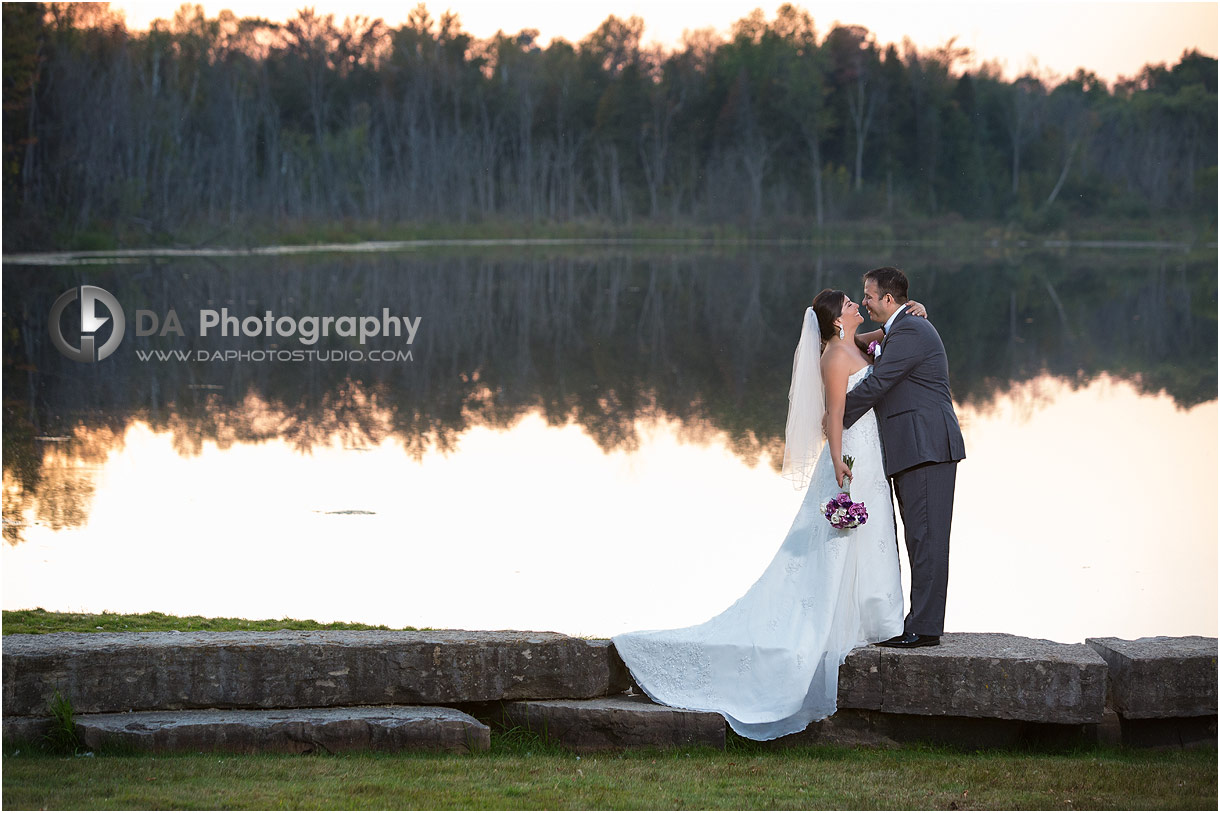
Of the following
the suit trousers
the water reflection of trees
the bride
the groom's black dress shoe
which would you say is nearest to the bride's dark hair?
the bride

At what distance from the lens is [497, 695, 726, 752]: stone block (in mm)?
5773

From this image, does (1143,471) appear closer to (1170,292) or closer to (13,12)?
(1170,292)

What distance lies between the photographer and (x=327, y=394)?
19578 mm

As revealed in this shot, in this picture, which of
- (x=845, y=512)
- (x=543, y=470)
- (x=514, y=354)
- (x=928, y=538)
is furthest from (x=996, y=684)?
(x=514, y=354)

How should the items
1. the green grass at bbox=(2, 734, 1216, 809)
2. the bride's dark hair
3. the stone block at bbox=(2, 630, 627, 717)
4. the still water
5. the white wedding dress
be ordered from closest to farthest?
the green grass at bbox=(2, 734, 1216, 809) < the stone block at bbox=(2, 630, 627, 717) < the white wedding dress < the bride's dark hair < the still water

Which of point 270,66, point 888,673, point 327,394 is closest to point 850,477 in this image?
point 888,673

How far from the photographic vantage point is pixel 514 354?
947 inches

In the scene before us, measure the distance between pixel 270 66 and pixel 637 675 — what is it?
72359 mm

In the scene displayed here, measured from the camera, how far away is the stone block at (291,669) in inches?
218

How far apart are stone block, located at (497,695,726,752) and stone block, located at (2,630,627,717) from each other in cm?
13

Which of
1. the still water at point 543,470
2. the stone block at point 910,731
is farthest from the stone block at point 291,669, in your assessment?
the still water at point 543,470

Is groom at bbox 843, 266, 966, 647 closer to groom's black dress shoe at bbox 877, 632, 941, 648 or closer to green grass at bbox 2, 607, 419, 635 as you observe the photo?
groom's black dress shoe at bbox 877, 632, 941, 648

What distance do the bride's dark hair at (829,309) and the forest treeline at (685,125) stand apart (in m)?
61.2

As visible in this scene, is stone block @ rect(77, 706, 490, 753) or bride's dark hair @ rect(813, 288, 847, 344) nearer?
stone block @ rect(77, 706, 490, 753)
